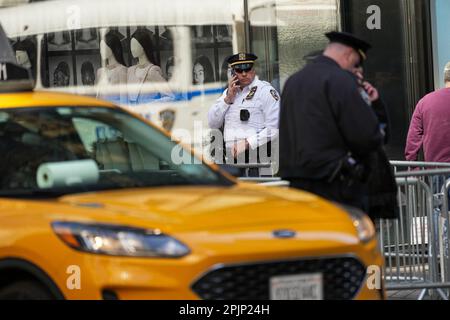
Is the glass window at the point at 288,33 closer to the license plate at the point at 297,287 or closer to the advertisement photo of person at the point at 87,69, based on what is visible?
the advertisement photo of person at the point at 87,69

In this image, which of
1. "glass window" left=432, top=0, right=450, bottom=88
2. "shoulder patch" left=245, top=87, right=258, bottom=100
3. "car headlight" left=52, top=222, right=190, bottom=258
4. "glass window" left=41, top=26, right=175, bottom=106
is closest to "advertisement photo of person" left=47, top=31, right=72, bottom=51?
"glass window" left=41, top=26, right=175, bottom=106

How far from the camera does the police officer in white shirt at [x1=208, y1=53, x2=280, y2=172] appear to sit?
12.2m

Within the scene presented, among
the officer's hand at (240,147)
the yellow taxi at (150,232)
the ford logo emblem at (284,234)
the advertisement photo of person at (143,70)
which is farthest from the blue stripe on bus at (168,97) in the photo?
the ford logo emblem at (284,234)

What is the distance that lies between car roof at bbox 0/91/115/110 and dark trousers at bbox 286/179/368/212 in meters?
1.28

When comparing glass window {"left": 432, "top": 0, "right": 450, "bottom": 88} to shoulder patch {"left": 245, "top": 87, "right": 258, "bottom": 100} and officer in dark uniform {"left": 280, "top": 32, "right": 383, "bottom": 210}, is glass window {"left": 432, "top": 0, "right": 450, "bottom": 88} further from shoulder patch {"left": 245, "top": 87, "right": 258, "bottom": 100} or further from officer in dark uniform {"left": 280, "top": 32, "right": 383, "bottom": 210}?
officer in dark uniform {"left": 280, "top": 32, "right": 383, "bottom": 210}

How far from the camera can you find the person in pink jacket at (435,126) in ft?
37.6

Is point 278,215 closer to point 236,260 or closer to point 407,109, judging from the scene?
point 236,260

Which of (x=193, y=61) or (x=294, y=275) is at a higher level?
(x=193, y=61)

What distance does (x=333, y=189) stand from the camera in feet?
24.9

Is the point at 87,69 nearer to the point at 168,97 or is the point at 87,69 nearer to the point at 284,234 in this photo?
the point at 168,97

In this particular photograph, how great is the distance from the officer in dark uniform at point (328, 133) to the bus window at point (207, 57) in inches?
255

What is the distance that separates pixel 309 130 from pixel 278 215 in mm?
1455

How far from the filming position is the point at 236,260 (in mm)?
5719
